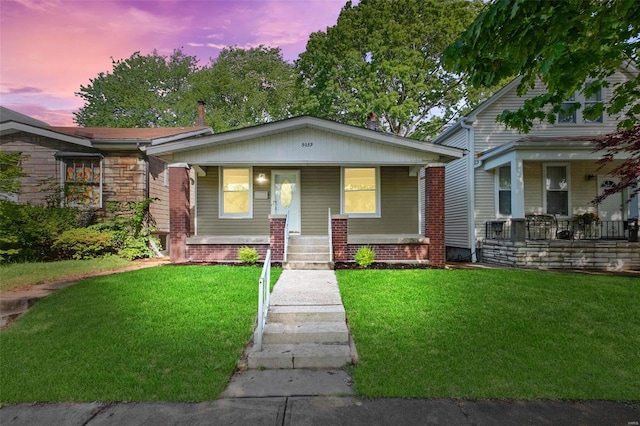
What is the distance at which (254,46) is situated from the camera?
3222cm

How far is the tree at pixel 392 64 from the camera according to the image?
2033cm

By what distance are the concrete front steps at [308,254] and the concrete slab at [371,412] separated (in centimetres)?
505

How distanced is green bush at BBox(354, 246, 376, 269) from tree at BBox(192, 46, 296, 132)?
21.5 m

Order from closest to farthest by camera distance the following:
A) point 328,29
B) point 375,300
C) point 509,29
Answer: point 509,29 → point 375,300 → point 328,29

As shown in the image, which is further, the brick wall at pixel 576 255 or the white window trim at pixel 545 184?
the white window trim at pixel 545 184

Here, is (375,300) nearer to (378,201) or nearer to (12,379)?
(12,379)

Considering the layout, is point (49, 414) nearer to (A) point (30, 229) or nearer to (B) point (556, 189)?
(A) point (30, 229)

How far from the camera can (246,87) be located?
1150 inches

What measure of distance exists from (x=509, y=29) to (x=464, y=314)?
3.87 meters

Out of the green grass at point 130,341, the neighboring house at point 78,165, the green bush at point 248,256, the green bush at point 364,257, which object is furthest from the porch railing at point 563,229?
the neighboring house at point 78,165

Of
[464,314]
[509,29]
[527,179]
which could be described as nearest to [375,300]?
[464,314]

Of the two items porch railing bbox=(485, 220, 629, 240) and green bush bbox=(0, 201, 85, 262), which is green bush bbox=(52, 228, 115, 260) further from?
porch railing bbox=(485, 220, 629, 240)

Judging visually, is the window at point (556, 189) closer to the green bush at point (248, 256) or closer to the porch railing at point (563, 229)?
the porch railing at point (563, 229)

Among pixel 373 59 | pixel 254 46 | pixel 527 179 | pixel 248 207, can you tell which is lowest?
pixel 248 207
